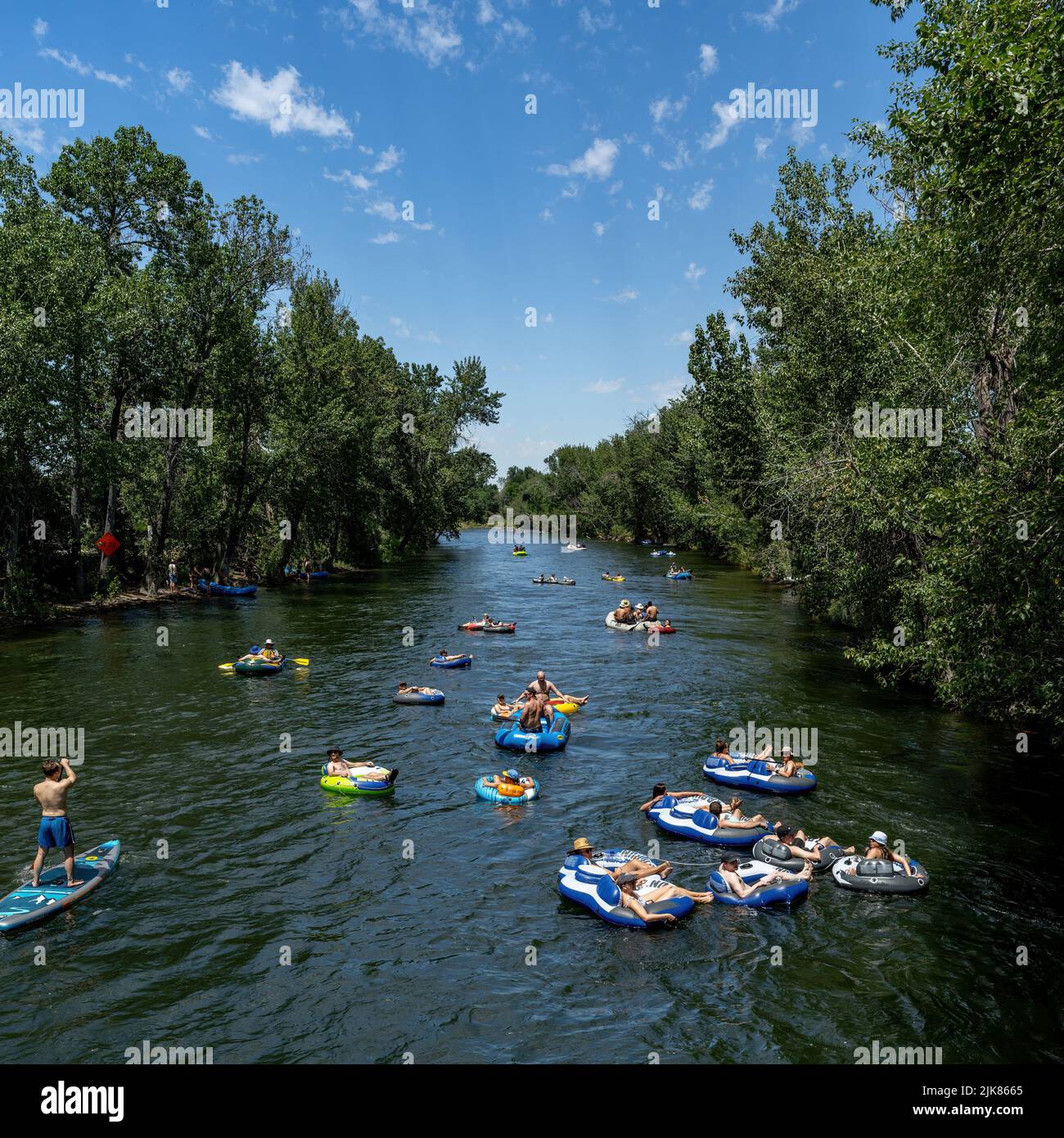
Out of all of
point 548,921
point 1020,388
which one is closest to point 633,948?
point 548,921

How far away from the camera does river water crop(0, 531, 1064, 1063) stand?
479 inches

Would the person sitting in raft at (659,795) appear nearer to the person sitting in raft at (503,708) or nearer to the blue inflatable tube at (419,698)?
the person sitting in raft at (503,708)

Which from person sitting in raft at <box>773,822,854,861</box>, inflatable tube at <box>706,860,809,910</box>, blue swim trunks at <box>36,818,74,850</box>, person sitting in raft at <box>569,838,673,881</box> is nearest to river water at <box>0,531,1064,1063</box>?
inflatable tube at <box>706,860,809,910</box>

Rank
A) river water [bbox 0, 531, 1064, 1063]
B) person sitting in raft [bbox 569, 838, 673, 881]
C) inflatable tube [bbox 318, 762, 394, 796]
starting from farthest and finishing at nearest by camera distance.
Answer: inflatable tube [bbox 318, 762, 394, 796], person sitting in raft [bbox 569, 838, 673, 881], river water [bbox 0, 531, 1064, 1063]

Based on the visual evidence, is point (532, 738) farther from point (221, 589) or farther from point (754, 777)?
point (221, 589)

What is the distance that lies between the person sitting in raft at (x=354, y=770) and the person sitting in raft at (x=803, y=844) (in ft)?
32.2

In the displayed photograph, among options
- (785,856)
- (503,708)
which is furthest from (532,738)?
(785,856)

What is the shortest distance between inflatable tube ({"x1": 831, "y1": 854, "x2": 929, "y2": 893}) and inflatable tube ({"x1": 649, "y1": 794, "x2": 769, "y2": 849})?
7.20 ft

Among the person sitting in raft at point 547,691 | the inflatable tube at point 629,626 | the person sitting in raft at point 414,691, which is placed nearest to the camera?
the person sitting in raft at point 547,691

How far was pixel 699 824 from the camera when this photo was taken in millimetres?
18906

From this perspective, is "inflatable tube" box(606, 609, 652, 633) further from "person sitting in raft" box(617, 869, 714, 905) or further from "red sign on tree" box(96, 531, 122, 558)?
"red sign on tree" box(96, 531, 122, 558)

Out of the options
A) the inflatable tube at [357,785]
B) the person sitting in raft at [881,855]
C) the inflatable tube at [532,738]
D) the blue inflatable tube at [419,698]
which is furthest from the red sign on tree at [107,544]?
the person sitting in raft at [881,855]

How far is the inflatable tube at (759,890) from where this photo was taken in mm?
15898
